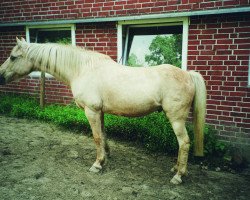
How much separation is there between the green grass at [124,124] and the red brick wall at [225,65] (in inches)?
15.8

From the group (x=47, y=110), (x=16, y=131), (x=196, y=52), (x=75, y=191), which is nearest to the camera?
(x=75, y=191)

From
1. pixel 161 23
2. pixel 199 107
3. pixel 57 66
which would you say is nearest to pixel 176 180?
pixel 199 107

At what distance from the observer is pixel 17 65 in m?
4.26

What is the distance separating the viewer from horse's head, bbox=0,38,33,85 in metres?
4.20

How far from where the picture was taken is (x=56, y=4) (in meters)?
6.85

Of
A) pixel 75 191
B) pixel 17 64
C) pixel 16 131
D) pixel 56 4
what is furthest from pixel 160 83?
pixel 56 4

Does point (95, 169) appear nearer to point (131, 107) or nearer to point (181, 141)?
point (131, 107)

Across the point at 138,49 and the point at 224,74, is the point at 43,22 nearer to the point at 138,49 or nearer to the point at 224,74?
the point at 138,49

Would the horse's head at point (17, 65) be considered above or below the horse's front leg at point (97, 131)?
above

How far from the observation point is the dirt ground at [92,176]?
11.2 ft

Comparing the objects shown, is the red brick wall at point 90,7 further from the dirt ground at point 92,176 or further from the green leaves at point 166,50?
the dirt ground at point 92,176

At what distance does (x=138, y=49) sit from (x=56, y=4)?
267 centimetres

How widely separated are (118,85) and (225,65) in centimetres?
238

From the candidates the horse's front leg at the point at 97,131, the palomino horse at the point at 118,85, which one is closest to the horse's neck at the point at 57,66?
the palomino horse at the point at 118,85
